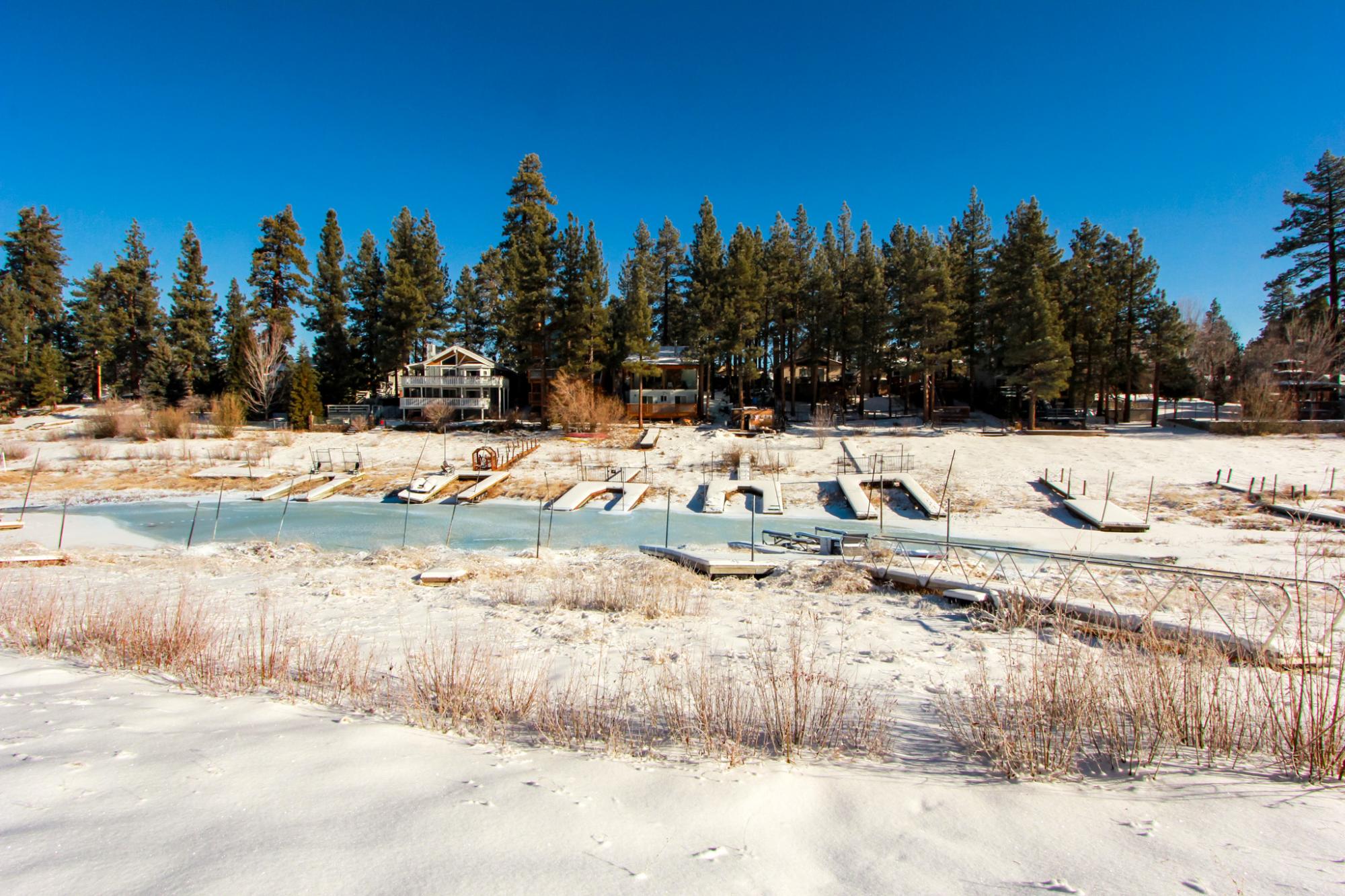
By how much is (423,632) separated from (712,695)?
427cm

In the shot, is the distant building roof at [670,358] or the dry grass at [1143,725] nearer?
the dry grass at [1143,725]

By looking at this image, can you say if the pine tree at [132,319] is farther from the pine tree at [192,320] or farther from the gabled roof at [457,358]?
the gabled roof at [457,358]

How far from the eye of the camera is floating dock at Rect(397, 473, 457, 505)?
22.2 m

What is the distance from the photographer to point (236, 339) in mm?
40625

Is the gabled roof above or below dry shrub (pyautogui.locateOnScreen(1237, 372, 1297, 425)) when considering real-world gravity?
above

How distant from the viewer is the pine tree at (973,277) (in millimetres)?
38031

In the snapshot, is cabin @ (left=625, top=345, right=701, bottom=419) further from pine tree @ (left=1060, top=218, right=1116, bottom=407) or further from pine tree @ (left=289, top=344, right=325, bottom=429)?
pine tree @ (left=1060, top=218, right=1116, bottom=407)

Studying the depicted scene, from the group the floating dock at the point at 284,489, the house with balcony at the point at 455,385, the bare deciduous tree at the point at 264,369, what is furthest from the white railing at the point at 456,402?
the floating dock at the point at 284,489

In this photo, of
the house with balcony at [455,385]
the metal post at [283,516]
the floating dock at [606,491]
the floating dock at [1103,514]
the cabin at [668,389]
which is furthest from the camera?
the house with balcony at [455,385]

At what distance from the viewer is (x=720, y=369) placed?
46344mm

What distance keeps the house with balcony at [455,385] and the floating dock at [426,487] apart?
16568mm

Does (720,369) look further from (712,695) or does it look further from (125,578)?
(712,695)

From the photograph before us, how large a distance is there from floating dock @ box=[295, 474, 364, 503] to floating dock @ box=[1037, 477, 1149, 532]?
25.9 m

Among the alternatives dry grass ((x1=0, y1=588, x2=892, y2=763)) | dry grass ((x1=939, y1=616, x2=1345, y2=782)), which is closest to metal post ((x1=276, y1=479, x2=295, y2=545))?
dry grass ((x1=0, y1=588, x2=892, y2=763))
